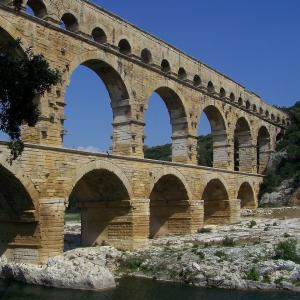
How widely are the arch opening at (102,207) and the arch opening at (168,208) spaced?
4.93 m

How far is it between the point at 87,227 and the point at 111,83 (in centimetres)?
770

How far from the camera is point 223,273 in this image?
18453 millimetres

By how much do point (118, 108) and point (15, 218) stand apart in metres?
8.73

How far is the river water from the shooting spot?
54.3 feet

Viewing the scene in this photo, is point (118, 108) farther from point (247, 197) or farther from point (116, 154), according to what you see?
point (247, 197)

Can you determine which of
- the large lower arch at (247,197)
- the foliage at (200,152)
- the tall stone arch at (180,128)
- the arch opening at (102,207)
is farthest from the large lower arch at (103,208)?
the foliage at (200,152)

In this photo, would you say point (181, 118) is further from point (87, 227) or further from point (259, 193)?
point (259, 193)

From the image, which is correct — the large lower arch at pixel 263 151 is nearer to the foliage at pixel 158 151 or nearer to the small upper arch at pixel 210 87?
the small upper arch at pixel 210 87

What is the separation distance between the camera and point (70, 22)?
22906 millimetres

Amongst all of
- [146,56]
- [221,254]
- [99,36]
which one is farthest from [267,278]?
[146,56]

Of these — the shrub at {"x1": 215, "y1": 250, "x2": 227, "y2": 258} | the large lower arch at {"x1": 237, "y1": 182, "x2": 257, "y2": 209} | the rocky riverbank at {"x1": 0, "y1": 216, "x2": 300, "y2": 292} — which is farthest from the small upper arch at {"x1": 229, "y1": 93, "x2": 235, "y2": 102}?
the shrub at {"x1": 215, "y1": 250, "x2": 227, "y2": 258}

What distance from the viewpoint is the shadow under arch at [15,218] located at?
740 inches

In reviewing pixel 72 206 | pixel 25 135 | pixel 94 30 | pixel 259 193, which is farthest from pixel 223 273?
pixel 72 206

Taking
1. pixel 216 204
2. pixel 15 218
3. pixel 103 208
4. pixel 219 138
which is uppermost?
pixel 219 138
